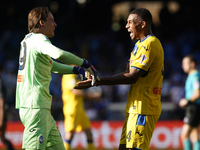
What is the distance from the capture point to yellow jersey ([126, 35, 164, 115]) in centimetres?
395

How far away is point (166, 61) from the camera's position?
54.4 ft

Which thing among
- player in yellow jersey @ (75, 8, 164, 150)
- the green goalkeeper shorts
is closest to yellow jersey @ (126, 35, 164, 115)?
player in yellow jersey @ (75, 8, 164, 150)

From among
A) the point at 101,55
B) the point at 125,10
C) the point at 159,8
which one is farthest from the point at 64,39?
the point at 159,8

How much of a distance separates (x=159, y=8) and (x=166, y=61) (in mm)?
3678

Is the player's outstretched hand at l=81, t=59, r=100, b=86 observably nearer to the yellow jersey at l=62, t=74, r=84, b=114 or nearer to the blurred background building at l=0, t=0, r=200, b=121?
the yellow jersey at l=62, t=74, r=84, b=114

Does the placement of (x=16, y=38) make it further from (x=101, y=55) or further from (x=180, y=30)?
(x=180, y=30)

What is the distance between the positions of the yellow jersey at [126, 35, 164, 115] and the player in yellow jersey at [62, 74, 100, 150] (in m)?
4.11

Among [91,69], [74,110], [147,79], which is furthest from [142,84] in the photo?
[74,110]

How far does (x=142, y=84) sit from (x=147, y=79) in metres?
0.09

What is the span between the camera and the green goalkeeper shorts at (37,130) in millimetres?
3713

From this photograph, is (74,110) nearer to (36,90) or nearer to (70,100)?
(70,100)

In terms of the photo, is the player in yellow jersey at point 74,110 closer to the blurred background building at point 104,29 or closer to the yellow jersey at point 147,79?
the yellow jersey at point 147,79

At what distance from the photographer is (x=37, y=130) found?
147 inches

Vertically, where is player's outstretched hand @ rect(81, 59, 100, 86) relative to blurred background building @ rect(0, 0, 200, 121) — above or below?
below
